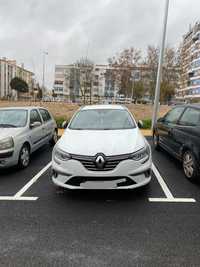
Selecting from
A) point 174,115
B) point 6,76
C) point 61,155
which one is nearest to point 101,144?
point 61,155

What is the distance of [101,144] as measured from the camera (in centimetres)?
361

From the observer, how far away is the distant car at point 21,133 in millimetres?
4648

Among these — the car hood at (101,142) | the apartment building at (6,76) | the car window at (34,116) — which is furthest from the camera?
the apartment building at (6,76)

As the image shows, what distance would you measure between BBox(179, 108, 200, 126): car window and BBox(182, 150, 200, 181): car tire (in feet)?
2.12

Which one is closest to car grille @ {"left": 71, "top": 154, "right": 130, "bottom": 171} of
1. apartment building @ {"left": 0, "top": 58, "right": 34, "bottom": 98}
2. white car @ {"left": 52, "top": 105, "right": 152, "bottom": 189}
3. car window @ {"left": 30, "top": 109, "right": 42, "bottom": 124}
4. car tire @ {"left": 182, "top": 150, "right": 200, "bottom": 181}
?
white car @ {"left": 52, "top": 105, "right": 152, "bottom": 189}

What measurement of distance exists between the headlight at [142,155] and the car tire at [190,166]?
119 cm

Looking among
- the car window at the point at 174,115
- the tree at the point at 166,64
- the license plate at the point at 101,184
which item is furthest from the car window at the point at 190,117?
the tree at the point at 166,64

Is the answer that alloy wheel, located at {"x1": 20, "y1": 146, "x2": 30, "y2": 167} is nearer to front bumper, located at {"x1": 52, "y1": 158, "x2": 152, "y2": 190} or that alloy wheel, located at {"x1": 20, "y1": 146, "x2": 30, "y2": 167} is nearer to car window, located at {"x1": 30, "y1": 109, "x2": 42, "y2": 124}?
car window, located at {"x1": 30, "y1": 109, "x2": 42, "y2": 124}

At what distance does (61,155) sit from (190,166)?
2708 millimetres

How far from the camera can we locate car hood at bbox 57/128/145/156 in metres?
3.45

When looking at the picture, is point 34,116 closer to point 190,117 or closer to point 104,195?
point 104,195

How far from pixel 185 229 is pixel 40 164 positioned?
394cm

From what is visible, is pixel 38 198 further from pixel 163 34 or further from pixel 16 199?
pixel 163 34

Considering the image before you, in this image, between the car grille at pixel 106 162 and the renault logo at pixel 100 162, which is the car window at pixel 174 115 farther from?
the renault logo at pixel 100 162
